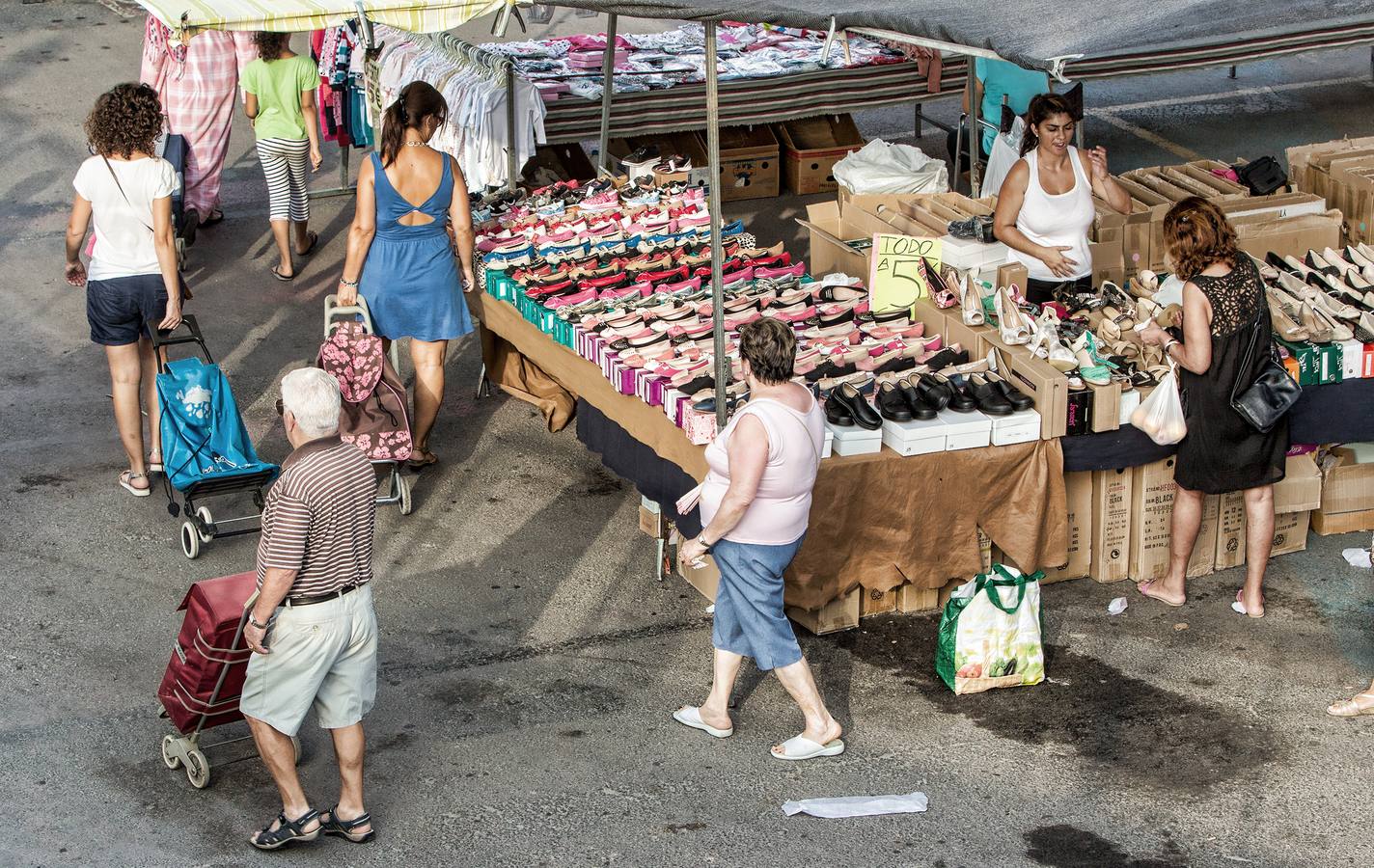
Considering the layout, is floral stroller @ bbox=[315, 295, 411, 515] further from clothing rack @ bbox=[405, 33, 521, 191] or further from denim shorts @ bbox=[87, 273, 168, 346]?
clothing rack @ bbox=[405, 33, 521, 191]

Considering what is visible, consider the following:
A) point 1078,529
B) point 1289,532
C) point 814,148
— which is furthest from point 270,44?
point 1289,532

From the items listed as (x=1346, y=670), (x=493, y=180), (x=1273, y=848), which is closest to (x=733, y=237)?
(x=493, y=180)

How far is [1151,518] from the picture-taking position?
6.89 meters

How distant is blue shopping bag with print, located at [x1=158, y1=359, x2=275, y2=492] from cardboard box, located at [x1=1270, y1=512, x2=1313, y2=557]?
4.43m

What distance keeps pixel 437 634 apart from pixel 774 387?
209 centimetres

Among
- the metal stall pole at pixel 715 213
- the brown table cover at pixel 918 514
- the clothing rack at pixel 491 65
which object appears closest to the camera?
the metal stall pole at pixel 715 213

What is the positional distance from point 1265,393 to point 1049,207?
5.31 feet

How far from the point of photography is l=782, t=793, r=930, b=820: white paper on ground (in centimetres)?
539

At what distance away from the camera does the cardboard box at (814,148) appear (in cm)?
1223

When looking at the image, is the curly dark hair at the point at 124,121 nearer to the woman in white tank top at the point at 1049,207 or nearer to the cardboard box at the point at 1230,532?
the woman in white tank top at the point at 1049,207

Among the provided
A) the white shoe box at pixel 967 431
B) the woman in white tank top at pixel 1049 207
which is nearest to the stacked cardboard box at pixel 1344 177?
the woman in white tank top at pixel 1049 207

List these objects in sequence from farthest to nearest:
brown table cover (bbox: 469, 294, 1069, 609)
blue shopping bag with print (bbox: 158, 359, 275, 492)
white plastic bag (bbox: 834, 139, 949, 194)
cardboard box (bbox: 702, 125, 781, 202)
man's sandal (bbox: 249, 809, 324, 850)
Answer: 1. cardboard box (bbox: 702, 125, 781, 202)
2. white plastic bag (bbox: 834, 139, 949, 194)
3. blue shopping bag with print (bbox: 158, 359, 275, 492)
4. brown table cover (bbox: 469, 294, 1069, 609)
5. man's sandal (bbox: 249, 809, 324, 850)

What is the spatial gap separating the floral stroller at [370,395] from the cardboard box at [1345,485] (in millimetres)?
4145

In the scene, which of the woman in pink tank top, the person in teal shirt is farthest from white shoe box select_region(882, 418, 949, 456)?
the person in teal shirt
